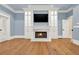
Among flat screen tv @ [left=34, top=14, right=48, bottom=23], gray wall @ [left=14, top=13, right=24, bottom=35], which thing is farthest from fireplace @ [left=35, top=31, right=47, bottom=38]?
gray wall @ [left=14, top=13, right=24, bottom=35]

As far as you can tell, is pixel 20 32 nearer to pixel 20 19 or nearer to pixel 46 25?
pixel 20 19

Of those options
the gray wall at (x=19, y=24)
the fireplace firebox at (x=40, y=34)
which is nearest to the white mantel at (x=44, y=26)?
the fireplace firebox at (x=40, y=34)

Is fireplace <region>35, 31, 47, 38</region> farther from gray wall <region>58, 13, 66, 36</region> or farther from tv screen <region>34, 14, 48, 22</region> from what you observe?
gray wall <region>58, 13, 66, 36</region>

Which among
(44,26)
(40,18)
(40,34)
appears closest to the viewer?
(40,34)

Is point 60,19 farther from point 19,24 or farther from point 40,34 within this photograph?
point 19,24

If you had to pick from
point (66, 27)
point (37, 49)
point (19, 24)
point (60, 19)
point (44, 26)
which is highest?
point (60, 19)

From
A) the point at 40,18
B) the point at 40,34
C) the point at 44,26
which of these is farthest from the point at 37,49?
the point at 40,18

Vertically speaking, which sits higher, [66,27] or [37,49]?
[66,27]

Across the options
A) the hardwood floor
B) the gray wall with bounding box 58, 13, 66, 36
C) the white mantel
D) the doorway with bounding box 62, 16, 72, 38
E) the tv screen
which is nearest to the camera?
the hardwood floor

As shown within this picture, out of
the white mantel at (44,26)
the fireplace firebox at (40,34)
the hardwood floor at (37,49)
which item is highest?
the white mantel at (44,26)

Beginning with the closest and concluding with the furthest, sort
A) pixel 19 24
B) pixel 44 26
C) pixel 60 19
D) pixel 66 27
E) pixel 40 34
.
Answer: pixel 40 34
pixel 44 26
pixel 66 27
pixel 60 19
pixel 19 24

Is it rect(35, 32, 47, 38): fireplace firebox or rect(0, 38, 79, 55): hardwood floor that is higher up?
rect(35, 32, 47, 38): fireplace firebox

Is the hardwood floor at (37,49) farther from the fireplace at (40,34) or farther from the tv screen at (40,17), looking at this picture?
the tv screen at (40,17)
